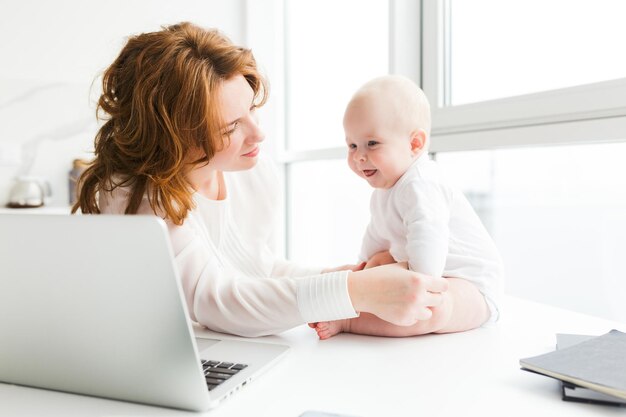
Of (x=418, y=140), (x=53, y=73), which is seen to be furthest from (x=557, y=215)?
(x=53, y=73)

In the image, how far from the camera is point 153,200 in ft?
3.44

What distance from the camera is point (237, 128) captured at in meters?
1.17

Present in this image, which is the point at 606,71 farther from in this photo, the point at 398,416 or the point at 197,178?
the point at 398,416

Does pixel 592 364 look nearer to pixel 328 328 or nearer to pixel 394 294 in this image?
pixel 394 294

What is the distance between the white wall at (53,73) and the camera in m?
2.52

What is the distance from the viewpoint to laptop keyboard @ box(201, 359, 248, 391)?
30.4 inches

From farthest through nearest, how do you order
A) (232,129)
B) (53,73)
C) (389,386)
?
1. (53,73)
2. (232,129)
3. (389,386)

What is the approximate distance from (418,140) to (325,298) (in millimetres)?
436

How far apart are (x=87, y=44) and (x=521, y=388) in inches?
99.8

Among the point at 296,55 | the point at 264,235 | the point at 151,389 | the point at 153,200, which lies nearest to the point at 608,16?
the point at 264,235

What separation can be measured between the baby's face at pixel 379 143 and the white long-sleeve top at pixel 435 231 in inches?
0.9

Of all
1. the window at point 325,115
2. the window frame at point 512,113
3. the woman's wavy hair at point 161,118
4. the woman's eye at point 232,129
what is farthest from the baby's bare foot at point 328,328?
the window at point 325,115

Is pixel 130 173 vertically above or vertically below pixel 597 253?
above

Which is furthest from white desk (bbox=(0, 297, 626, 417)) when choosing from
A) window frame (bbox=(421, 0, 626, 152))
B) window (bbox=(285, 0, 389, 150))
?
window (bbox=(285, 0, 389, 150))
